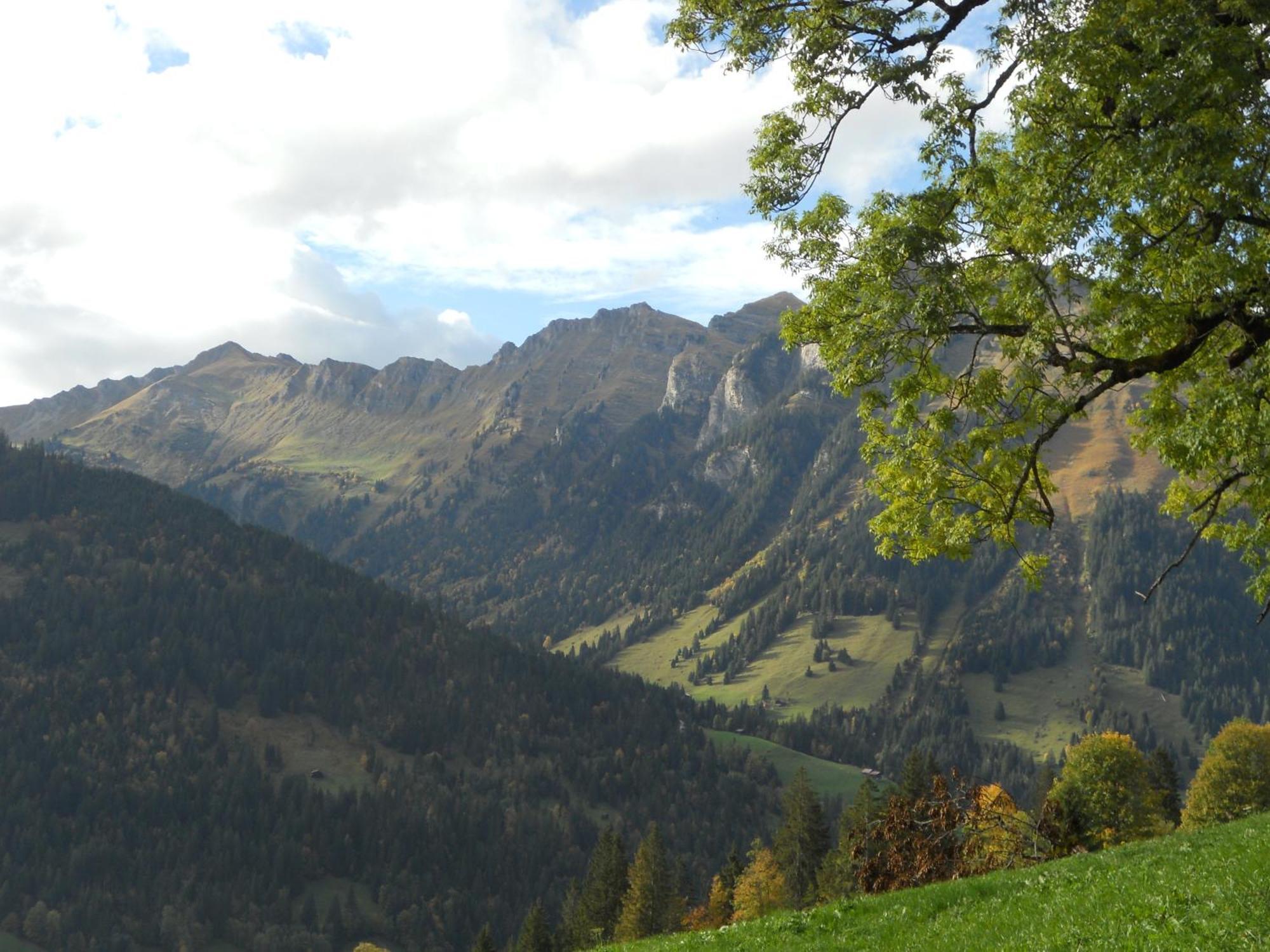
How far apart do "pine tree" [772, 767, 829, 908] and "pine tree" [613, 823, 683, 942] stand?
1419 cm

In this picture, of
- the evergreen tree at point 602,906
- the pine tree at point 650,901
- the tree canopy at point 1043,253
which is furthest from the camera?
the evergreen tree at point 602,906

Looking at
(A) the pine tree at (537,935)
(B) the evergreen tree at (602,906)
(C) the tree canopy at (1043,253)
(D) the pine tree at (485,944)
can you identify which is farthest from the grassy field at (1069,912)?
(B) the evergreen tree at (602,906)

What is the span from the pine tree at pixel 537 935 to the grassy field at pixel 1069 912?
91082 mm

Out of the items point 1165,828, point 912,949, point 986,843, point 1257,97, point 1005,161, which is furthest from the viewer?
point 1165,828

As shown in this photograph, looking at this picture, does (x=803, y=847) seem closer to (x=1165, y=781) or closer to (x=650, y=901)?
(x=650, y=901)

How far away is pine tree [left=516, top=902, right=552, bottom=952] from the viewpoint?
10744cm

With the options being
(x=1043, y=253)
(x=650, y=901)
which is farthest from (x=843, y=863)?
(x=1043, y=253)

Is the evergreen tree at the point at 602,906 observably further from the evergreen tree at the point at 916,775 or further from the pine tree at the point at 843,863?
the evergreen tree at the point at 916,775

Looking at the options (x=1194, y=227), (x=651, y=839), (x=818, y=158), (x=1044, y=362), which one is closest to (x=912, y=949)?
(x=1044, y=362)

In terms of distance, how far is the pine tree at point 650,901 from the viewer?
113125 millimetres

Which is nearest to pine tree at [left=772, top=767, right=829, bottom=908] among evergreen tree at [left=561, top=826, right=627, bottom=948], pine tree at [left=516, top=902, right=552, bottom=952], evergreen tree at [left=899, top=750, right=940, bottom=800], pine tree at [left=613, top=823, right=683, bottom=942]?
evergreen tree at [left=899, top=750, right=940, bottom=800]

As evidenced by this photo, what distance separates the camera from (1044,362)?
1716 centimetres

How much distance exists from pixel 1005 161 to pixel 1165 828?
89452mm

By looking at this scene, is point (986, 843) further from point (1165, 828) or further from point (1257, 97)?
point (1165, 828)
